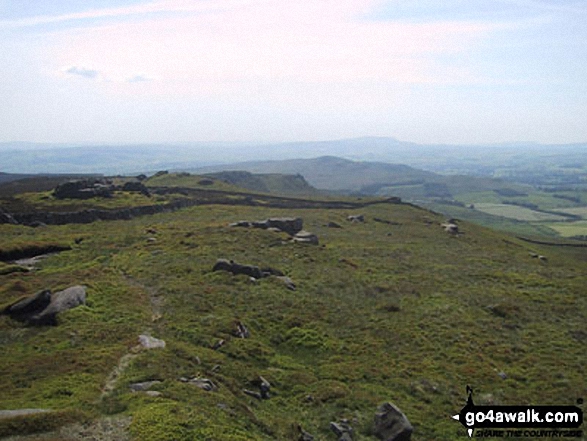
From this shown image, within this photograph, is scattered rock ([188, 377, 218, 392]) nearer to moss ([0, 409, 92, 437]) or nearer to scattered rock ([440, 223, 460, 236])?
moss ([0, 409, 92, 437])

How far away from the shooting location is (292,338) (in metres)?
41.3

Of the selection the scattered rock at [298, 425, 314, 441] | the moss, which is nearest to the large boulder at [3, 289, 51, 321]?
the moss

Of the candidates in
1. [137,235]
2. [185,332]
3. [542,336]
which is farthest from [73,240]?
[542,336]

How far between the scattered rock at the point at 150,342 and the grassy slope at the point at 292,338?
2.99ft

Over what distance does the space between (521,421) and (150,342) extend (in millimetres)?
25640

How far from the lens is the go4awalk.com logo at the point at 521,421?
94.5 ft

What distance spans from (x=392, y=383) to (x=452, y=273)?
41615mm

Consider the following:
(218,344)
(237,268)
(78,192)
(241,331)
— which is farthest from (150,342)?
(78,192)

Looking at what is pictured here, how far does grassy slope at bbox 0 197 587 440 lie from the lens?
2639 cm

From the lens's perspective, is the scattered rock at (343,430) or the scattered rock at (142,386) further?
the scattered rock at (343,430)

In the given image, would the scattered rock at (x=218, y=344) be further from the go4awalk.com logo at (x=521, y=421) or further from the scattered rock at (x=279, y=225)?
the scattered rock at (x=279, y=225)

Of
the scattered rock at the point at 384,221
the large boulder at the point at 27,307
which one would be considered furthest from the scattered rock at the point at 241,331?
the scattered rock at the point at 384,221

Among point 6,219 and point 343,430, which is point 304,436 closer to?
point 343,430

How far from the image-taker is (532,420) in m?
30.3
